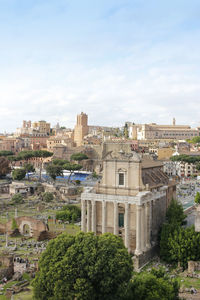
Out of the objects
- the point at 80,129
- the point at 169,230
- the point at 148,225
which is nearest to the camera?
the point at 169,230

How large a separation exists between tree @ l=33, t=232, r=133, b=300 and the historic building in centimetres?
1064

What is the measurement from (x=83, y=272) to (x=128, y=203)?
1304 centimetres

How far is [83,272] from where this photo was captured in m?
23.2

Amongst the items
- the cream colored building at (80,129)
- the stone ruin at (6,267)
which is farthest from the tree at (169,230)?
the cream colored building at (80,129)

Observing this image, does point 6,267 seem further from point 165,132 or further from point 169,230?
point 165,132

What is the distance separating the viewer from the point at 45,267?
23.9 meters

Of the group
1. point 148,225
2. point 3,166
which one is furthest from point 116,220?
point 3,166

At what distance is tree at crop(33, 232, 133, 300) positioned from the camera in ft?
73.7

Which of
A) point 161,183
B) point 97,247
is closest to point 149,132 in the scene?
point 161,183

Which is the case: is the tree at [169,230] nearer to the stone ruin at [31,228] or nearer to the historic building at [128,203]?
the historic building at [128,203]

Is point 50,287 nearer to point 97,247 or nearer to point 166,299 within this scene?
point 97,247

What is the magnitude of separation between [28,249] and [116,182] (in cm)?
1332

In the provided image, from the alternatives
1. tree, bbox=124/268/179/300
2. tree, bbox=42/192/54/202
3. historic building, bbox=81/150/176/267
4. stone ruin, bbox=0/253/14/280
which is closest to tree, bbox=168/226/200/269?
historic building, bbox=81/150/176/267

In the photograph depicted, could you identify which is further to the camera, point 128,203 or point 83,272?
point 128,203
